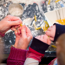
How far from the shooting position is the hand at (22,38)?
532 millimetres

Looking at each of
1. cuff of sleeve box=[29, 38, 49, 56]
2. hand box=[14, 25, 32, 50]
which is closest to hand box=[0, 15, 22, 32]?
hand box=[14, 25, 32, 50]

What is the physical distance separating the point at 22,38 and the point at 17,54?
0.09 metres

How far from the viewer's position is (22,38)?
21.0 inches

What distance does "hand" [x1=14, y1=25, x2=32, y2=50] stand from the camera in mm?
532

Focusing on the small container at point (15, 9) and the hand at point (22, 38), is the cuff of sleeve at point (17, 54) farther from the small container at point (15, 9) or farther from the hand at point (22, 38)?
the small container at point (15, 9)

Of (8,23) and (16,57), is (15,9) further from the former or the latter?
(16,57)

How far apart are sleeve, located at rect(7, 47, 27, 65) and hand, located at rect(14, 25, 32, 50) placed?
32mm

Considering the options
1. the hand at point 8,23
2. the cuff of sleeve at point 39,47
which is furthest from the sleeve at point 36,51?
the hand at point 8,23

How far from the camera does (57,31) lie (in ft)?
1.52

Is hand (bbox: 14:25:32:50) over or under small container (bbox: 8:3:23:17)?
under

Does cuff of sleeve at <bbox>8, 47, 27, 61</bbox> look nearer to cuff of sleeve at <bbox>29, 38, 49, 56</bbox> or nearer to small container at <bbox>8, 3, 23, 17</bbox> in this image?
cuff of sleeve at <bbox>29, 38, 49, 56</bbox>

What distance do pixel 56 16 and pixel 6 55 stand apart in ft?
1.30

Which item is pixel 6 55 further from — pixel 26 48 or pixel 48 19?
pixel 48 19

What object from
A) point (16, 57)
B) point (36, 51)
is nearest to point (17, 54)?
point (16, 57)
